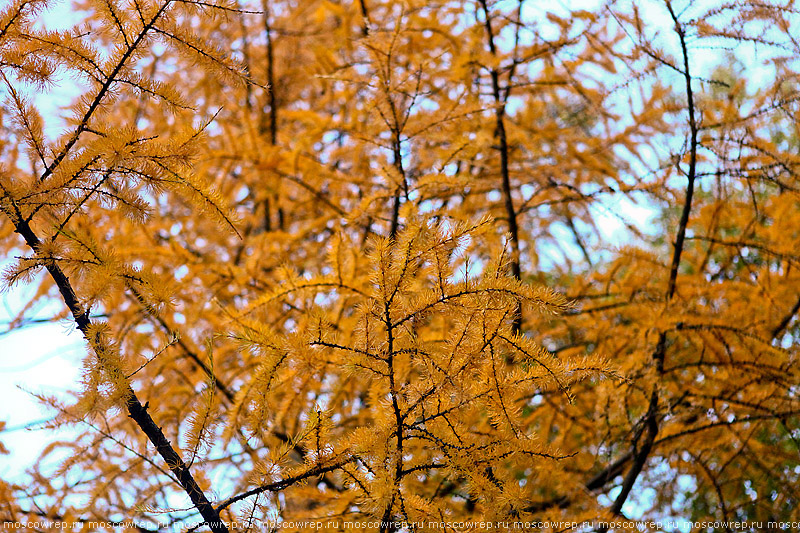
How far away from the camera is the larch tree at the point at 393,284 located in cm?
121

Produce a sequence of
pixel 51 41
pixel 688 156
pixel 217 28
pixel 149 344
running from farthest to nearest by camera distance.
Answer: pixel 217 28 → pixel 149 344 → pixel 688 156 → pixel 51 41

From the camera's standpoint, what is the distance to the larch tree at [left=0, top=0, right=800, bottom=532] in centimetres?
121

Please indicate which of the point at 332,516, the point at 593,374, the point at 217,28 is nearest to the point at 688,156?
the point at 593,374

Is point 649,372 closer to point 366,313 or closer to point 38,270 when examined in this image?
point 366,313

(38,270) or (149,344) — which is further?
(149,344)

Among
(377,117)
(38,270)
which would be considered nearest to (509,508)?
(38,270)

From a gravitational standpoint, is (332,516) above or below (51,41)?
below

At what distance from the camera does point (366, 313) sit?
3.95ft

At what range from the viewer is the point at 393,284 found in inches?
46.3

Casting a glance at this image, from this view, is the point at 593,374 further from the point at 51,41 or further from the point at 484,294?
the point at 51,41

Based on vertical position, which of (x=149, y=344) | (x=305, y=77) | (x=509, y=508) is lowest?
(x=509, y=508)

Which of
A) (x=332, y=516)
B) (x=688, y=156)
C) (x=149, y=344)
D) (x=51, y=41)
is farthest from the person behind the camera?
(x=149, y=344)

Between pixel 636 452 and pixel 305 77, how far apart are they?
2639mm

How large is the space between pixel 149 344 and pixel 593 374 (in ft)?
6.60
